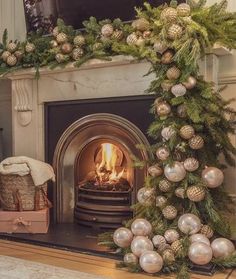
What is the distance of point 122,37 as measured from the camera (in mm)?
2311

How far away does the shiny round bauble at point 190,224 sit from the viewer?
6.15 feet

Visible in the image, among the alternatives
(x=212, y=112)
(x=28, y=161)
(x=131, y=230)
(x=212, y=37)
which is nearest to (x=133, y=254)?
(x=131, y=230)

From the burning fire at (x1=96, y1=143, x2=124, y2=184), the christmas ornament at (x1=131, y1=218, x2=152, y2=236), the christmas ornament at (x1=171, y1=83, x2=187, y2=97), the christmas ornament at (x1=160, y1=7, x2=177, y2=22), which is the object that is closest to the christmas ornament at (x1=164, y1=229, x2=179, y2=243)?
the christmas ornament at (x1=131, y1=218, x2=152, y2=236)

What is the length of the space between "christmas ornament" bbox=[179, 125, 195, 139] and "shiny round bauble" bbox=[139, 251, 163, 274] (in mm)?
605

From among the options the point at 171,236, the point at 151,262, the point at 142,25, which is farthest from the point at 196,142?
the point at 142,25

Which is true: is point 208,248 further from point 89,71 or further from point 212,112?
point 89,71

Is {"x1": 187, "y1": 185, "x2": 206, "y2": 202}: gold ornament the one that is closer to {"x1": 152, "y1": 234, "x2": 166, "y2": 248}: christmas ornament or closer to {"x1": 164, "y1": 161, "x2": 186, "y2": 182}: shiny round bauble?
{"x1": 164, "y1": 161, "x2": 186, "y2": 182}: shiny round bauble

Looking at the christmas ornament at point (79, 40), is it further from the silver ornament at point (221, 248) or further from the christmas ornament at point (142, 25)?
the silver ornament at point (221, 248)

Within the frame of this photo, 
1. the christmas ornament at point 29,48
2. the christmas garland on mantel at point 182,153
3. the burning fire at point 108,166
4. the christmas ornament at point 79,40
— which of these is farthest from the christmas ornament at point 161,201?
the christmas ornament at point 29,48

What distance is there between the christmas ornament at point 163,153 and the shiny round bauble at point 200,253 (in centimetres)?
46

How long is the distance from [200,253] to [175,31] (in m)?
1.10

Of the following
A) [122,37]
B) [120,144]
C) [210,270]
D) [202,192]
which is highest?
[122,37]

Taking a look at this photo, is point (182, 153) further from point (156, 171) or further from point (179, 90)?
point (179, 90)

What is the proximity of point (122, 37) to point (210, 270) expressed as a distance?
1.43m
